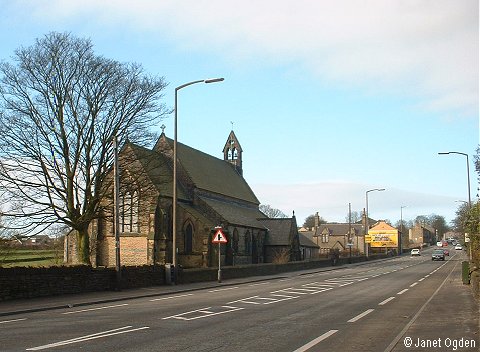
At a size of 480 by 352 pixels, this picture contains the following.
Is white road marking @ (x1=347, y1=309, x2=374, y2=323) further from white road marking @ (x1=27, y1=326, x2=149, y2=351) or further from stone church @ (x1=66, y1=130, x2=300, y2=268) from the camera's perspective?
stone church @ (x1=66, y1=130, x2=300, y2=268)

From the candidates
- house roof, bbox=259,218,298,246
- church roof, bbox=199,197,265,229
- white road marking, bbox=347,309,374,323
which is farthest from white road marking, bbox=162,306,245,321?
house roof, bbox=259,218,298,246

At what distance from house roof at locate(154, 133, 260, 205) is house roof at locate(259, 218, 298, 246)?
16.7 feet

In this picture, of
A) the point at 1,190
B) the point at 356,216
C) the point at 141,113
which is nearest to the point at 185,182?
the point at 141,113

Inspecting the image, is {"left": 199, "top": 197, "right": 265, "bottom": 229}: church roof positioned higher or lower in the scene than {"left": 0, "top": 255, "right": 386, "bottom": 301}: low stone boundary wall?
higher

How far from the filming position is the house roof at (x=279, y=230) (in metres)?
66.1

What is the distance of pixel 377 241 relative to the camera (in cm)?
12412

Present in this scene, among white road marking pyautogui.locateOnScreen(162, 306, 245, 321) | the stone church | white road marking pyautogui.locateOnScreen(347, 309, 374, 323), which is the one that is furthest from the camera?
the stone church

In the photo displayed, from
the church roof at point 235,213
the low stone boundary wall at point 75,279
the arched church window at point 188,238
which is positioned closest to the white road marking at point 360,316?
the low stone boundary wall at point 75,279

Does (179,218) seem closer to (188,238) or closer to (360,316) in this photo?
(188,238)

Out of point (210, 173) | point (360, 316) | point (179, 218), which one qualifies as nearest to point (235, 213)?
point (210, 173)

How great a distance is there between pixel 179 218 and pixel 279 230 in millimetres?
20307

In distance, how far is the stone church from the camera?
3947 cm

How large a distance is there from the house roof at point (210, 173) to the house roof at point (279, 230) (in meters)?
5.09

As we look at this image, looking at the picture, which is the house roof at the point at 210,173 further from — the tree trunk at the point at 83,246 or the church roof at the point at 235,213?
the tree trunk at the point at 83,246
